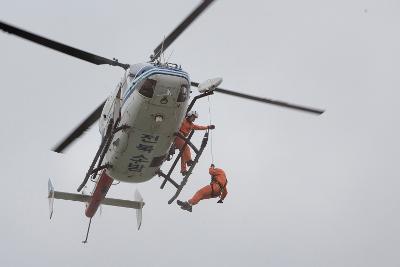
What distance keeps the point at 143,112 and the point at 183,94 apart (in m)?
1.01

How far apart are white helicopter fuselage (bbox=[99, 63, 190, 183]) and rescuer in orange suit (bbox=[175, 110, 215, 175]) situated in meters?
0.61

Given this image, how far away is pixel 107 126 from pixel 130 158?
100cm

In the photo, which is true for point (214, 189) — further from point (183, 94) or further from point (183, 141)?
point (183, 94)

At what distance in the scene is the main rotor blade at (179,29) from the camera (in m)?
13.4

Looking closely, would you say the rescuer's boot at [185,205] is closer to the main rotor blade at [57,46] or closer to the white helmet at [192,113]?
the white helmet at [192,113]

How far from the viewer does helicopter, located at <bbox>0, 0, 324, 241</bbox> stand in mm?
13758

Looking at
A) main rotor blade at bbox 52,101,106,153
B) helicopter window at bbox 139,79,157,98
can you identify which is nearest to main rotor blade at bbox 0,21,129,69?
helicopter window at bbox 139,79,157,98

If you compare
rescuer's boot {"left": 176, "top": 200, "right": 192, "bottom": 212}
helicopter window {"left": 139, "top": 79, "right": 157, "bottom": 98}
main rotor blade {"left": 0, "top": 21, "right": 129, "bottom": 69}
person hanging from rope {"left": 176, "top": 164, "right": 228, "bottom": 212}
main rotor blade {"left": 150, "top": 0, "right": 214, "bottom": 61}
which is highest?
main rotor blade {"left": 150, "top": 0, "right": 214, "bottom": 61}

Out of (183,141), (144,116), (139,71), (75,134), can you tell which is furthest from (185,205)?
(139,71)

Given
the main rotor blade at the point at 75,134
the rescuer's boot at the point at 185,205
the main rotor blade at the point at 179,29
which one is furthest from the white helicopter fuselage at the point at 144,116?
the rescuer's boot at the point at 185,205

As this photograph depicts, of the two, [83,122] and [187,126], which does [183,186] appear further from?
[83,122]

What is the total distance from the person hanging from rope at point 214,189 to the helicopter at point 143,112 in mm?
482

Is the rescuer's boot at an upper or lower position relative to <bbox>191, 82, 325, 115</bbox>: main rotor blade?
lower

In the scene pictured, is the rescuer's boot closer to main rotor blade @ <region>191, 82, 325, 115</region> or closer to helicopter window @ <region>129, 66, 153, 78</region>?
main rotor blade @ <region>191, 82, 325, 115</region>
